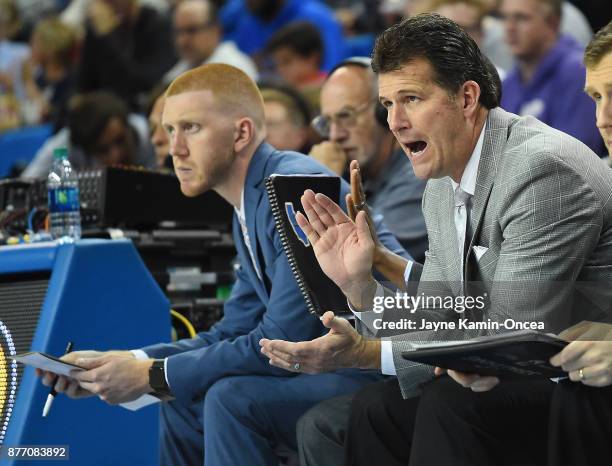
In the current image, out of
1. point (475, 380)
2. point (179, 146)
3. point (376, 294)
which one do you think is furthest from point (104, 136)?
point (475, 380)

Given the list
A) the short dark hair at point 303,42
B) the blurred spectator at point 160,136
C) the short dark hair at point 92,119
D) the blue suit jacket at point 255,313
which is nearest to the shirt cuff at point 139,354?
the blue suit jacket at point 255,313

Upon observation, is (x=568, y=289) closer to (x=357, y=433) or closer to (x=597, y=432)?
(x=597, y=432)

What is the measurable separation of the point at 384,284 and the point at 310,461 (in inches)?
20.0

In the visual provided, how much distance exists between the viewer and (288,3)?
25.4 ft

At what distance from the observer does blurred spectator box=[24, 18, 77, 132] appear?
862 cm

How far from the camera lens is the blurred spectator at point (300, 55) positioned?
22.2 ft

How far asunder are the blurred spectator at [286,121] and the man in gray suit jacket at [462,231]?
6.93 feet

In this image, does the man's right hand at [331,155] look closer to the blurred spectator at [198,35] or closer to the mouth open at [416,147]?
the mouth open at [416,147]

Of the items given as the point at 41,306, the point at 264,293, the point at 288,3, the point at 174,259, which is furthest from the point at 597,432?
the point at 288,3

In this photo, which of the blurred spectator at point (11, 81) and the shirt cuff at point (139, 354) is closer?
the shirt cuff at point (139, 354)

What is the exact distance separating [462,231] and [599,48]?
1.77 ft

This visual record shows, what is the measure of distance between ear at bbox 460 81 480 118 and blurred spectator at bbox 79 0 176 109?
5.46 m

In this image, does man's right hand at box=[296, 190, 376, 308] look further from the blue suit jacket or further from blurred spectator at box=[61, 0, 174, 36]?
blurred spectator at box=[61, 0, 174, 36]

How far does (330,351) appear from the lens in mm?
2729
